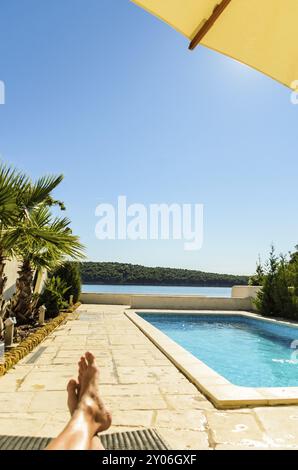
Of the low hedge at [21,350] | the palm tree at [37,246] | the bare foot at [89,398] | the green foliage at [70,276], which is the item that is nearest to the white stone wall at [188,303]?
the green foliage at [70,276]

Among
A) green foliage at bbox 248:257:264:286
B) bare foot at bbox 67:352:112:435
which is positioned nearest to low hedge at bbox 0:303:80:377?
bare foot at bbox 67:352:112:435

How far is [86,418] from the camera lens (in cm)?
177

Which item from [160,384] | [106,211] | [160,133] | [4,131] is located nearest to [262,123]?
[160,133]

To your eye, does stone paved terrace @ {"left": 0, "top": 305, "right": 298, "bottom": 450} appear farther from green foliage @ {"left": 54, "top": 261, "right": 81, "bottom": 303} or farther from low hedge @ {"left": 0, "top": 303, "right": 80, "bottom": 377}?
green foliage @ {"left": 54, "top": 261, "right": 81, "bottom": 303}

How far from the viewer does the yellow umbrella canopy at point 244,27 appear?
6.84ft

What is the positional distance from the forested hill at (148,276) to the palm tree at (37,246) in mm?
25411

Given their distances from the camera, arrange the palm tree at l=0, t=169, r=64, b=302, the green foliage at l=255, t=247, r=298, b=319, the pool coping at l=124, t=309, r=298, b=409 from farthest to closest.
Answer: the green foliage at l=255, t=247, r=298, b=319 → the palm tree at l=0, t=169, r=64, b=302 → the pool coping at l=124, t=309, r=298, b=409

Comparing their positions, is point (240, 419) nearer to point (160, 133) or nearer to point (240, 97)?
point (240, 97)

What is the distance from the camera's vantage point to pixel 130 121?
10.1 metres

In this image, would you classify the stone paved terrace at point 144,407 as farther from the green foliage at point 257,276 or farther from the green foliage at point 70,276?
the green foliage at point 257,276

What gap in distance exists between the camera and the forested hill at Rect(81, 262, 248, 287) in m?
35.4

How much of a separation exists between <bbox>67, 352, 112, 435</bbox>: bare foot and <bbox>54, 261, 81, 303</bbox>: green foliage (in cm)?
1258

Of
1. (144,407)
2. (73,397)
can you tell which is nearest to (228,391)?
(144,407)

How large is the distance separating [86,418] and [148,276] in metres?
35.2
